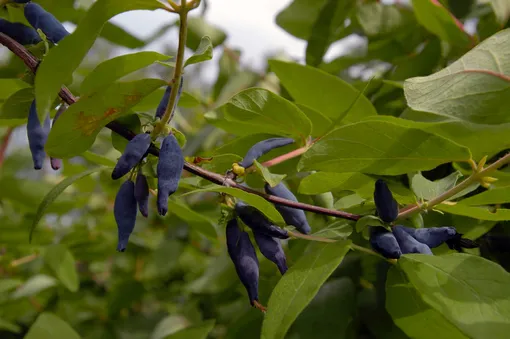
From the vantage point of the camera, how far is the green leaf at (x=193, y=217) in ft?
2.76

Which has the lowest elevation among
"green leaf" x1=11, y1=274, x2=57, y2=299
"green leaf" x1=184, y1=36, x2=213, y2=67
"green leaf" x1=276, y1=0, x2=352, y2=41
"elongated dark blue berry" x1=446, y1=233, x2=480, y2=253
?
"green leaf" x1=11, y1=274, x2=57, y2=299

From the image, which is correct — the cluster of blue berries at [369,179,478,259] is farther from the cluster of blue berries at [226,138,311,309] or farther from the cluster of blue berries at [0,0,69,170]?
the cluster of blue berries at [0,0,69,170]

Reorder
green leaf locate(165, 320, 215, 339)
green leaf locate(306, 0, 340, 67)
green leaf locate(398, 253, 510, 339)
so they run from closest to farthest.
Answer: green leaf locate(398, 253, 510, 339) < green leaf locate(165, 320, 215, 339) < green leaf locate(306, 0, 340, 67)

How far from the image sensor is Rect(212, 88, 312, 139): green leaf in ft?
2.28

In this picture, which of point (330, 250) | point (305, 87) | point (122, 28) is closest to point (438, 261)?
point (330, 250)

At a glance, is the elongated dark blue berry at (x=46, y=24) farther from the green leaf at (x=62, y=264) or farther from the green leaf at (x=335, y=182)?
the green leaf at (x=62, y=264)

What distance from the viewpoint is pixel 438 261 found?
565 mm

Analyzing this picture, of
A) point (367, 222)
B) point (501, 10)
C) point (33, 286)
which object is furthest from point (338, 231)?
point (33, 286)

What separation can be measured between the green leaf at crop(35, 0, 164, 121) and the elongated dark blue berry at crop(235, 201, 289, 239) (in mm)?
250

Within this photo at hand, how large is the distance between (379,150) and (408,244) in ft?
0.36

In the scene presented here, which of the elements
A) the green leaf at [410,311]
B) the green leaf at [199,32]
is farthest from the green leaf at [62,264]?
the green leaf at [410,311]

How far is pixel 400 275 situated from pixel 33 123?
478mm

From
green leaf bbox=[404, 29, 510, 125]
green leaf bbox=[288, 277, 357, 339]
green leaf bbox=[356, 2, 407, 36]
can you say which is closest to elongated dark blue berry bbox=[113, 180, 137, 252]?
green leaf bbox=[404, 29, 510, 125]

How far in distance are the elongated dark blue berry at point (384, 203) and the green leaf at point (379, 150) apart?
3cm
